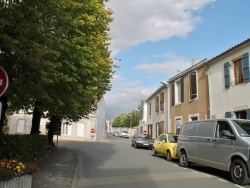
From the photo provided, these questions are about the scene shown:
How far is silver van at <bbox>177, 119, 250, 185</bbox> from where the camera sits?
10.9 m

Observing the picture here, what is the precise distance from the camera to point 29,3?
27.2 feet

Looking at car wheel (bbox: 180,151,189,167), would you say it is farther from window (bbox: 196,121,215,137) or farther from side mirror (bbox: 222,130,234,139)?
side mirror (bbox: 222,130,234,139)

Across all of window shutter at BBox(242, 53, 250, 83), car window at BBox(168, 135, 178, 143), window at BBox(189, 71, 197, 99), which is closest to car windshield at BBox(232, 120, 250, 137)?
window shutter at BBox(242, 53, 250, 83)

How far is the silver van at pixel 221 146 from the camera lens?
10914mm

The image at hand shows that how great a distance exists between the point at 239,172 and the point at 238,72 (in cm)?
969

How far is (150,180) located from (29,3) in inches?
270

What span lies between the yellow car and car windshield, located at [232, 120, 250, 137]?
6.45 meters

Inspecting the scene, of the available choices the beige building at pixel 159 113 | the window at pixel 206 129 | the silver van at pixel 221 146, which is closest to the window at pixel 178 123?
the beige building at pixel 159 113

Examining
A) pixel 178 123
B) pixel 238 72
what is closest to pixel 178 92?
pixel 178 123

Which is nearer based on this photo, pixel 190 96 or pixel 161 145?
pixel 161 145

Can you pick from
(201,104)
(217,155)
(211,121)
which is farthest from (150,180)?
(201,104)

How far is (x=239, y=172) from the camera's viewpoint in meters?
10.9

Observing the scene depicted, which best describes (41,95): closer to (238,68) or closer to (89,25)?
(89,25)

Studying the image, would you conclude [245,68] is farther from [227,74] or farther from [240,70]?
[227,74]
